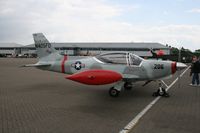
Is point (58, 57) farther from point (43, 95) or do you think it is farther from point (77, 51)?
point (77, 51)

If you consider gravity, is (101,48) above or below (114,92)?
above

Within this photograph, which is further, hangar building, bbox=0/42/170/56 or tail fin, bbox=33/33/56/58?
hangar building, bbox=0/42/170/56

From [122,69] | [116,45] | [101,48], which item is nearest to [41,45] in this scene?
[122,69]

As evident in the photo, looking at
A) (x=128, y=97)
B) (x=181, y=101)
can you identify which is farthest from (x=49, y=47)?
(x=181, y=101)

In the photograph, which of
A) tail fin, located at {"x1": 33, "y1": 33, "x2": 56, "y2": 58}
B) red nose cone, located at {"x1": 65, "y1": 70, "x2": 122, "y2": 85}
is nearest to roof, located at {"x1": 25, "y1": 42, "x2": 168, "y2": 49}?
tail fin, located at {"x1": 33, "y1": 33, "x2": 56, "y2": 58}

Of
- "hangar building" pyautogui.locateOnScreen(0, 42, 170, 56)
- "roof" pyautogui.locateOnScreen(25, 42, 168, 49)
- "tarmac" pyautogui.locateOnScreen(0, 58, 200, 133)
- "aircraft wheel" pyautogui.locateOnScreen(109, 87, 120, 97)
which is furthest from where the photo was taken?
"roof" pyautogui.locateOnScreen(25, 42, 168, 49)

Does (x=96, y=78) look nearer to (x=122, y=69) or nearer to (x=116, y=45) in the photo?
(x=122, y=69)

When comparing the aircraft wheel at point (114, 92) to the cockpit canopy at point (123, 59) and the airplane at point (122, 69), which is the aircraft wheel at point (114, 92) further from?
the cockpit canopy at point (123, 59)

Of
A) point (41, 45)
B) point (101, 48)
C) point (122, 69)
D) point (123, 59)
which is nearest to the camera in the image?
point (122, 69)

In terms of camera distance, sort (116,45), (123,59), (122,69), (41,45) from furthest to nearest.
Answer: (116,45)
(41,45)
(123,59)
(122,69)

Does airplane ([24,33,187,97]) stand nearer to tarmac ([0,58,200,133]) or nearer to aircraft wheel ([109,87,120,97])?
aircraft wheel ([109,87,120,97])

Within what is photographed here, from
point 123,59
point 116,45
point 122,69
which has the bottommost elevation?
point 122,69

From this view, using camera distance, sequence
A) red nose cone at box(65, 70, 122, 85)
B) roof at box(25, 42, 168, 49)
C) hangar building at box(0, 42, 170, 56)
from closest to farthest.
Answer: red nose cone at box(65, 70, 122, 85) < hangar building at box(0, 42, 170, 56) < roof at box(25, 42, 168, 49)

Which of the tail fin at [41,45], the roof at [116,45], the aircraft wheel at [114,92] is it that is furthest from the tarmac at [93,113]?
the roof at [116,45]
